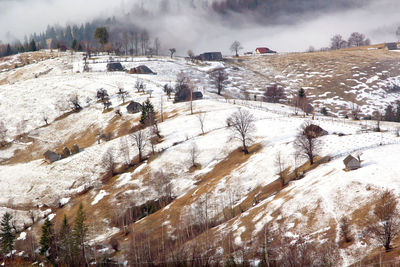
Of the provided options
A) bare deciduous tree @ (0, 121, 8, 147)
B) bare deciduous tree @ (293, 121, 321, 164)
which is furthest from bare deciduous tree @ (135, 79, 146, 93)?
bare deciduous tree @ (293, 121, 321, 164)

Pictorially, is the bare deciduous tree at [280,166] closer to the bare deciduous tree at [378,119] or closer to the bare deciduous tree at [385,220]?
the bare deciduous tree at [385,220]

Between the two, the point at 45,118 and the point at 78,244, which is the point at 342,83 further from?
the point at 78,244

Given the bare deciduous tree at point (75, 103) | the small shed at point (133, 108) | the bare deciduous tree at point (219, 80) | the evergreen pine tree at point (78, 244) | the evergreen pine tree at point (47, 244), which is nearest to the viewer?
the evergreen pine tree at point (78, 244)

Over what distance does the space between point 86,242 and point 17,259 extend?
1420cm

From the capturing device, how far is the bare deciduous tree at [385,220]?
3175 cm

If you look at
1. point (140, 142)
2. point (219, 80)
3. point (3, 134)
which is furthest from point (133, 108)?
point (219, 80)

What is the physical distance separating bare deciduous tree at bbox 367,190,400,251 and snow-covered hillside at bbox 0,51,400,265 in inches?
47.2

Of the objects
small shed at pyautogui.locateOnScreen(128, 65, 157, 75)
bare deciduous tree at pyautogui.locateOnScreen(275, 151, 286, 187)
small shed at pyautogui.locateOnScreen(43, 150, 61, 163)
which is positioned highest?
small shed at pyautogui.locateOnScreen(128, 65, 157, 75)

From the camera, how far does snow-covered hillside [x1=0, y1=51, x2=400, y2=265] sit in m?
43.8

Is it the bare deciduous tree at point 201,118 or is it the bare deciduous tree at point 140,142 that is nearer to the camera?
the bare deciduous tree at point 140,142

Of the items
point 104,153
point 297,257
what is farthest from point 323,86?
point 297,257

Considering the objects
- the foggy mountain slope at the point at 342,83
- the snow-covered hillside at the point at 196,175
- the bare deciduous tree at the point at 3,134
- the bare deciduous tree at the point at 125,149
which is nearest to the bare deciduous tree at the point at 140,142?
the snow-covered hillside at the point at 196,175

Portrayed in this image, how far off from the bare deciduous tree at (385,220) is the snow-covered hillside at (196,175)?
1.20 meters

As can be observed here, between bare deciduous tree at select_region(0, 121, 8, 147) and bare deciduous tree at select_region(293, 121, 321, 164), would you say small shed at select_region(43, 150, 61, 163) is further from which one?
bare deciduous tree at select_region(293, 121, 321, 164)
